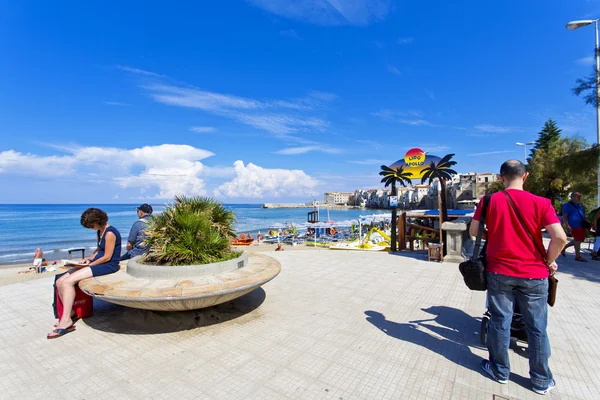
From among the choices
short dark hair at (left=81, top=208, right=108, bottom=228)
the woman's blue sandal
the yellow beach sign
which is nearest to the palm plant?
short dark hair at (left=81, top=208, right=108, bottom=228)

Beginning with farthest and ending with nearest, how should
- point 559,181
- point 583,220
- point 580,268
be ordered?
point 559,181, point 583,220, point 580,268

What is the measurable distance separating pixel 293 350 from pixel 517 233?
249 centimetres

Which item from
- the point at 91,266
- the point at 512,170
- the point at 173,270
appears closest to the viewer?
the point at 512,170

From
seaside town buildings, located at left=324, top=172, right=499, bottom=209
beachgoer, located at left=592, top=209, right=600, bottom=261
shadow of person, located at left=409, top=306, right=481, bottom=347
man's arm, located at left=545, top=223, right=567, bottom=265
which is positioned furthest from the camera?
seaside town buildings, located at left=324, top=172, right=499, bottom=209

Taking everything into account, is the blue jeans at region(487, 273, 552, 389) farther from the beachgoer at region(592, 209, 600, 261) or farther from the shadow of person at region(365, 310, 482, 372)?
the beachgoer at region(592, 209, 600, 261)

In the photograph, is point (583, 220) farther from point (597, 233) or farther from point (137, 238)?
point (137, 238)

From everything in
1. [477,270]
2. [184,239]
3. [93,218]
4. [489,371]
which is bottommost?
[489,371]

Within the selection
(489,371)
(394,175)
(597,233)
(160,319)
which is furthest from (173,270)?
(597,233)

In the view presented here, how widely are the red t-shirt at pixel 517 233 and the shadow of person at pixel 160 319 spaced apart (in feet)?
10.5

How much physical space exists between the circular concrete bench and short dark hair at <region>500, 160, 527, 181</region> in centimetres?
290

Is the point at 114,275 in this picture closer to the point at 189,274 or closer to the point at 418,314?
the point at 189,274

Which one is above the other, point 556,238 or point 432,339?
point 556,238

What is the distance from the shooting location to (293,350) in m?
3.12

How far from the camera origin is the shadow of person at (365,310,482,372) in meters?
2.91
